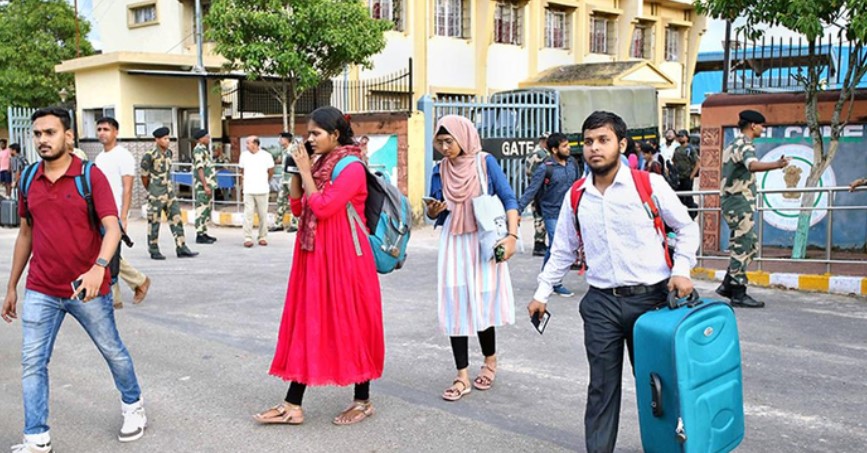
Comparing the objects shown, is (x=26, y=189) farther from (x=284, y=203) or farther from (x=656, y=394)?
(x=284, y=203)

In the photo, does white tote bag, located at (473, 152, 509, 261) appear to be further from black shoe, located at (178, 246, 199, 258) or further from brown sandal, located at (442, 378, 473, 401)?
black shoe, located at (178, 246, 199, 258)

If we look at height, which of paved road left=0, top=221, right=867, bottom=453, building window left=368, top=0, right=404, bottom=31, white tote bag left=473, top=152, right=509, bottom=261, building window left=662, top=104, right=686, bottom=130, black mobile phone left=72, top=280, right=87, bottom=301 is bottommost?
paved road left=0, top=221, right=867, bottom=453

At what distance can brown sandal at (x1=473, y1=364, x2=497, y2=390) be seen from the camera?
5.42 meters

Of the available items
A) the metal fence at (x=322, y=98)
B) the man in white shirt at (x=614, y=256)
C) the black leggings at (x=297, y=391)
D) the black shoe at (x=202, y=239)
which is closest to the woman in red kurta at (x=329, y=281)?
the black leggings at (x=297, y=391)

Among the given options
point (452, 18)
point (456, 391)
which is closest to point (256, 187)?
point (456, 391)

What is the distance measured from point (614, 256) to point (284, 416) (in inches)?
81.2

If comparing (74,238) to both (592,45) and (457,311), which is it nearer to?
(457,311)

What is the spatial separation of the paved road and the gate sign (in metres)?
8.04

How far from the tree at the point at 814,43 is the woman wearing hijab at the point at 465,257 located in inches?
223

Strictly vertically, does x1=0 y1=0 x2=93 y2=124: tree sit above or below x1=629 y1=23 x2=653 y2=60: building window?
below

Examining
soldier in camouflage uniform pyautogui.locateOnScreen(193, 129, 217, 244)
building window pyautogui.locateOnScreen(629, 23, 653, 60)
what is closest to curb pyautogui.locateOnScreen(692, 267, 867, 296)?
soldier in camouflage uniform pyautogui.locateOnScreen(193, 129, 217, 244)

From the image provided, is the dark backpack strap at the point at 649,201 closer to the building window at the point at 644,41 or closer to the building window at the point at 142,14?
the building window at the point at 142,14

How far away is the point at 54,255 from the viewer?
4211 millimetres

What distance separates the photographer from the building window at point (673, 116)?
3219cm
